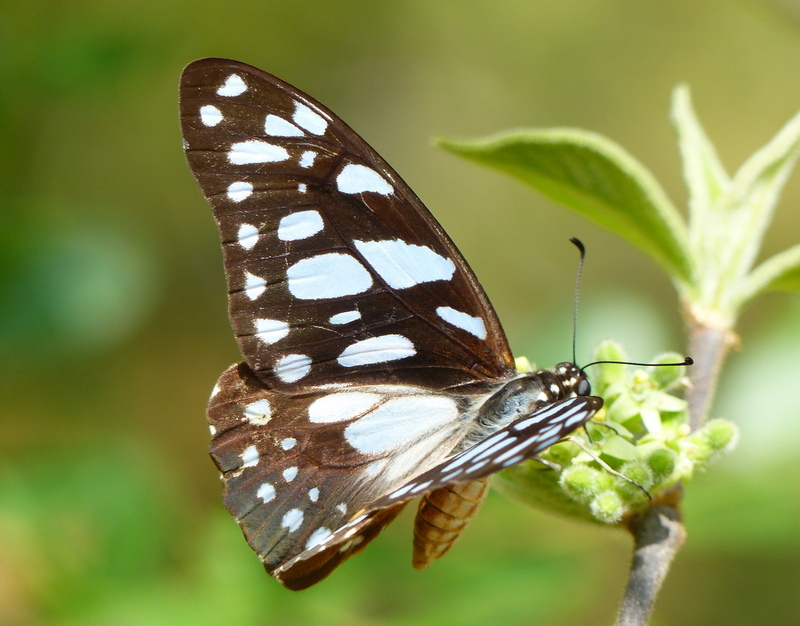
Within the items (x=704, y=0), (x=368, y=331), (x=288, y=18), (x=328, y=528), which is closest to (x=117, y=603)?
(x=328, y=528)

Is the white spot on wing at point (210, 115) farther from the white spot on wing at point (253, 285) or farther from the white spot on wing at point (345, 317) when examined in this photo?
the white spot on wing at point (345, 317)

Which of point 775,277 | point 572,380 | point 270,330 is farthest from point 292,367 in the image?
point 775,277

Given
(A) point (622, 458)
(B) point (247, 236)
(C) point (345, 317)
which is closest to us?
(A) point (622, 458)

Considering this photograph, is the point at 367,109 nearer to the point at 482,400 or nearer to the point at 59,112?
the point at 59,112

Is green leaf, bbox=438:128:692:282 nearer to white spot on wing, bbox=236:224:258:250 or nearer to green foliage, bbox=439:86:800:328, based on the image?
green foliage, bbox=439:86:800:328

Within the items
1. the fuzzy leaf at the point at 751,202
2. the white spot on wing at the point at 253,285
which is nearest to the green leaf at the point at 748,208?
the fuzzy leaf at the point at 751,202

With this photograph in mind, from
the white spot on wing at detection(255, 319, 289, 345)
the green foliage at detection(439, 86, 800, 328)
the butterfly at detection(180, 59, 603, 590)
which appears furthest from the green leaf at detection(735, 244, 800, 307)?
the white spot on wing at detection(255, 319, 289, 345)

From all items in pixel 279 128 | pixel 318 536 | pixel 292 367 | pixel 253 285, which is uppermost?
pixel 279 128

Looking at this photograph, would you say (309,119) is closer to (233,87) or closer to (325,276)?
(233,87)
